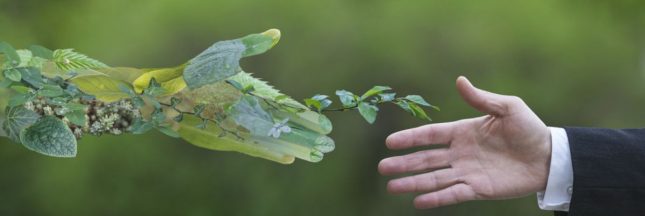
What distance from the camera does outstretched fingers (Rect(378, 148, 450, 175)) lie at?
126cm

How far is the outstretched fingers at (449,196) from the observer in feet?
4.01

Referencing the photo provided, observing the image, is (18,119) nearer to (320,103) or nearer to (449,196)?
(320,103)

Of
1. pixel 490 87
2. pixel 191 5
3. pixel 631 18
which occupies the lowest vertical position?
pixel 490 87

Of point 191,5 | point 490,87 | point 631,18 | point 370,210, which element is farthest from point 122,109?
point 631,18

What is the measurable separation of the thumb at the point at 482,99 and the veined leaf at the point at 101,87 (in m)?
0.62

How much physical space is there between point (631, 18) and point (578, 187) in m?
0.50

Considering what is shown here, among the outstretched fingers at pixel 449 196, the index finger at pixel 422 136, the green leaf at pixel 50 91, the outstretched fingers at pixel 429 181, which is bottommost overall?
the outstretched fingers at pixel 449 196

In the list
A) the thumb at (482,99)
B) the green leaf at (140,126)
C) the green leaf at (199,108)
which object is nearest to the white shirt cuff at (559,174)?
the thumb at (482,99)

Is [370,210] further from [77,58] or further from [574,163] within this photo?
[77,58]

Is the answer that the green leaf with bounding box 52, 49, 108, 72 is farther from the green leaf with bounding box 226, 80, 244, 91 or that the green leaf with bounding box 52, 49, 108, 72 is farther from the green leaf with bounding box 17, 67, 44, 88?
the green leaf with bounding box 226, 80, 244, 91

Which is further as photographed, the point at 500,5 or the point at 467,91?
the point at 500,5

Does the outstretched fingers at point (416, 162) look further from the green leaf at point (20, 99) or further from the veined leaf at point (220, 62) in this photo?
the green leaf at point (20, 99)

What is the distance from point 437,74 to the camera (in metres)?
1.41

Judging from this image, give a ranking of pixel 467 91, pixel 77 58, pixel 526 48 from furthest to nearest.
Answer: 1. pixel 526 48
2. pixel 77 58
3. pixel 467 91
